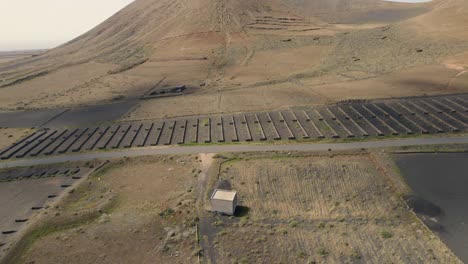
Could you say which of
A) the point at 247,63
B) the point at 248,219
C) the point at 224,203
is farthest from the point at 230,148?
the point at 247,63

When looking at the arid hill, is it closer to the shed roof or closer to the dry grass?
the dry grass

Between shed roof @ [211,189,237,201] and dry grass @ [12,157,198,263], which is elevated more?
shed roof @ [211,189,237,201]

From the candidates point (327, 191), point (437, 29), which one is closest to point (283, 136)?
point (327, 191)

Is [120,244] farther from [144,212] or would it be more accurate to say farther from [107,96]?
[107,96]

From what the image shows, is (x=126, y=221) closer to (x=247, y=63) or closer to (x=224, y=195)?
(x=224, y=195)

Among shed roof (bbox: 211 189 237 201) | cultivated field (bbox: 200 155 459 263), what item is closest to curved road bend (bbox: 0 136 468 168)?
cultivated field (bbox: 200 155 459 263)

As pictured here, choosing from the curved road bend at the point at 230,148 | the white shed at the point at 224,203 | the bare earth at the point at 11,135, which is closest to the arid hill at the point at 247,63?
the bare earth at the point at 11,135
